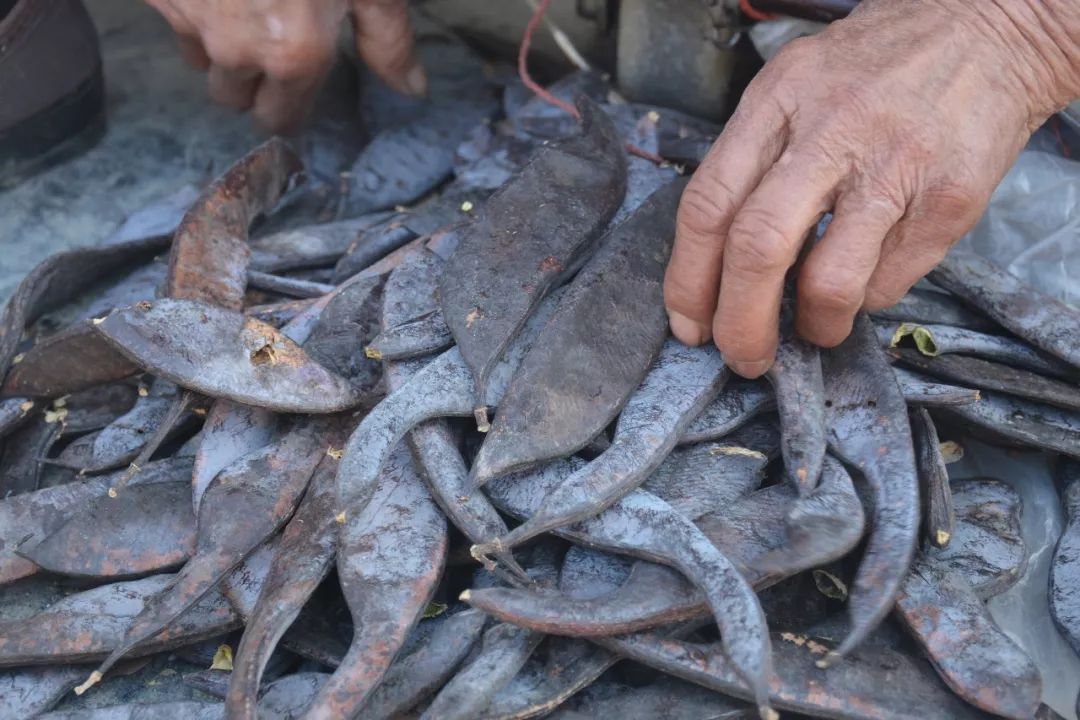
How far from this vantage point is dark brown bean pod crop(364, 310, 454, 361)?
166cm

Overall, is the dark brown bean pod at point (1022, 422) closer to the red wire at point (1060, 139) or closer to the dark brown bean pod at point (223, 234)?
the red wire at point (1060, 139)

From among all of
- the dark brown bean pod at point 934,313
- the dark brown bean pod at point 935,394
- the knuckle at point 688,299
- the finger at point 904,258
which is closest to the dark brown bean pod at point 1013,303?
the dark brown bean pod at point 934,313

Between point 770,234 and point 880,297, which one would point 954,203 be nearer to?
point 880,297

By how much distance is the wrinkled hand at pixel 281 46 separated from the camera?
2.26 metres

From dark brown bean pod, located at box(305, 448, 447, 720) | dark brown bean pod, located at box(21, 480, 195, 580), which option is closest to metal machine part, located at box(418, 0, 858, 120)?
dark brown bean pod, located at box(305, 448, 447, 720)

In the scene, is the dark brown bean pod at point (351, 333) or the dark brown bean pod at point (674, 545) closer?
the dark brown bean pod at point (674, 545)

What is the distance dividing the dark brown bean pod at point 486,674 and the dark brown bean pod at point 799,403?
0.47 metres

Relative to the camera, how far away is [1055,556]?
1.67 meters

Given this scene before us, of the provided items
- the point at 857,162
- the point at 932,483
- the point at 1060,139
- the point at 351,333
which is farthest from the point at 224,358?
the point at 1060,139

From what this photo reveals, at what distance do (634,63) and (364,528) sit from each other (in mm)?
1582

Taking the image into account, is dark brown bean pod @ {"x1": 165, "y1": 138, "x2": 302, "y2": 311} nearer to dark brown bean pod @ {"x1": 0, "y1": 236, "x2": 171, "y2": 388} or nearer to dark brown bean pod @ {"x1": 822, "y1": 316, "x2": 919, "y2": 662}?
dark brown bean pod @ {"x1": 0, "y1": 236, "x2": 171, "y2": 388}

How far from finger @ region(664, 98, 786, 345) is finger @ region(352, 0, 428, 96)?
125 centimetres

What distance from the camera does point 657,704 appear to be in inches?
56.1

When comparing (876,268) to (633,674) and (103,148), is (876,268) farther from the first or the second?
(103,148)
